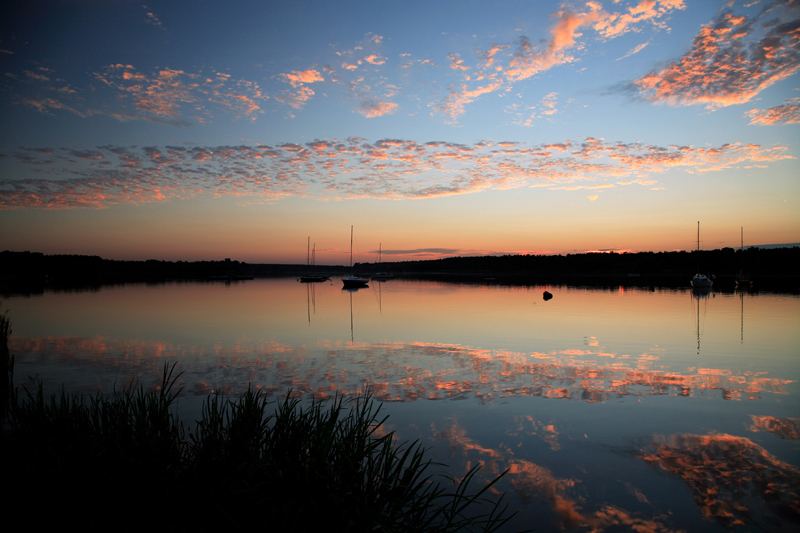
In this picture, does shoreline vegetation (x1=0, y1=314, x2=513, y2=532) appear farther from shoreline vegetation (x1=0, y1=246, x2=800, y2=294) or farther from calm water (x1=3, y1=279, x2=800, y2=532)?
shoreline vegetation (x1=0, y1=246, x2=800, y2=294)

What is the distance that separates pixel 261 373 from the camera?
12203 mm

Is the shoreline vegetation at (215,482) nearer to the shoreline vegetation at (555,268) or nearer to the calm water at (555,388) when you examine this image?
the calm water at (555,388)

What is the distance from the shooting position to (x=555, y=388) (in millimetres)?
10969

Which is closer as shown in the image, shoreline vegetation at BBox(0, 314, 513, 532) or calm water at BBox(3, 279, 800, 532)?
shoreline vegetation at BBox(0, 314, 513, 532)

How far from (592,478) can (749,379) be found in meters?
9.03

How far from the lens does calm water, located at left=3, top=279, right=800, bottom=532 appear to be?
235 inches

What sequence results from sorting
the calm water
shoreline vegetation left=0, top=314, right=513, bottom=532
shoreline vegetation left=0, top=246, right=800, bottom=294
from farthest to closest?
shoreline vegetation left=0, top=246, right=800, bottom=294 < the calm water < shoreline vegetation left=0, top=314, right=513, bottom=532

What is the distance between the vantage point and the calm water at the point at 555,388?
5.98 m

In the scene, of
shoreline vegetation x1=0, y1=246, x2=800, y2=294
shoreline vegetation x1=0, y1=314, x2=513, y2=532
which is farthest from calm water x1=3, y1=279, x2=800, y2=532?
shoreline vegetation x1=0, y1=246, x2=800, y2=294

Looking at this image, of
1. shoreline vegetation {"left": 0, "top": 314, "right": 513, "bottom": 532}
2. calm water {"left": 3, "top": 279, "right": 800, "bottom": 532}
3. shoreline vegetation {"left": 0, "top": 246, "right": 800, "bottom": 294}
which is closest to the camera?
shoreline vegetation {"left": 0, "top": 314, "right": 513, "bottom": 532}

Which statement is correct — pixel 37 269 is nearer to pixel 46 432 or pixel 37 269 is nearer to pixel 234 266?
pixel 234 266

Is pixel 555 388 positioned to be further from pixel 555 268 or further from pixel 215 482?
pixel 555 268

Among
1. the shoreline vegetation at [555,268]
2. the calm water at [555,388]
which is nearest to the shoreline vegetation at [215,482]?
the calm water at [555,388]

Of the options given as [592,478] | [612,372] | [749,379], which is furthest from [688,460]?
[749,379]
